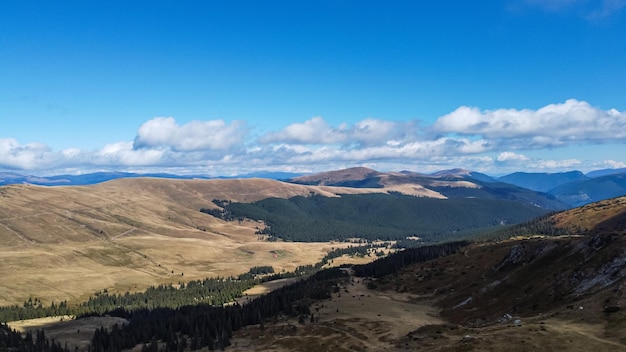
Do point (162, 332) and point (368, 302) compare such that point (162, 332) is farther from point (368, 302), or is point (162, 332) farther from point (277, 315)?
point (368, 302)

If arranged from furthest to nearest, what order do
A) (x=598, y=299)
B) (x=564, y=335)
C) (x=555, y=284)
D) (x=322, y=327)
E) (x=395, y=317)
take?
1. (x=395, y=317)
2. (x=322, y=327)
3. (x=555, y=284)
4. (x=598, y=299)
5. (x=564, y=335)

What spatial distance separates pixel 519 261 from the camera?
16925 cm

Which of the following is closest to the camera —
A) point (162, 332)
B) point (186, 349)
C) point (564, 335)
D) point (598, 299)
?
point (564, 335)

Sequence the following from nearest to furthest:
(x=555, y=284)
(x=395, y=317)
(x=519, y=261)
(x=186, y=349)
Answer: (x=555, y=284), (x=395, y=317), (x=186, y=349), (x=519, y=261)

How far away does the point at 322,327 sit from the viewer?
133m

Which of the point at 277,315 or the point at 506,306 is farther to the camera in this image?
the point at 277,315

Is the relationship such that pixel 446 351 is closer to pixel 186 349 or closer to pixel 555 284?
pixel 555 284

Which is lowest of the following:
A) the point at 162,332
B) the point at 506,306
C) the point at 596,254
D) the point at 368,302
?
the point at 162,332

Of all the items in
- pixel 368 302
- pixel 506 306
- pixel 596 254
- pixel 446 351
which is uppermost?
pixel 596 254

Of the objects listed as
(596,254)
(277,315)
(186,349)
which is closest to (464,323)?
(596,254)

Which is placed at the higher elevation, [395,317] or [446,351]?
[446,351]

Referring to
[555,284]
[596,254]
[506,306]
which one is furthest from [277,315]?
[596,254]

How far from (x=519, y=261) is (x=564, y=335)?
→ 106 metres

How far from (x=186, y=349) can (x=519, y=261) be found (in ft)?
427
